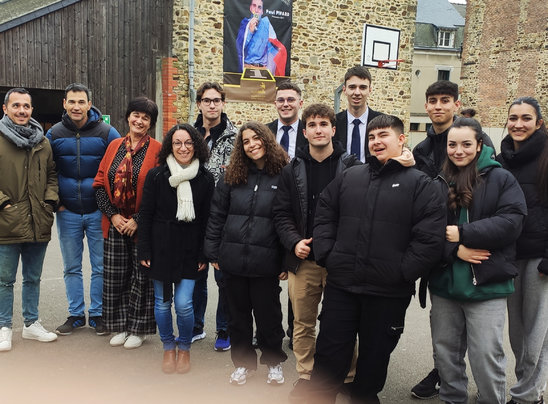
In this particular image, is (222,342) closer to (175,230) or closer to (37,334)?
(175,230)

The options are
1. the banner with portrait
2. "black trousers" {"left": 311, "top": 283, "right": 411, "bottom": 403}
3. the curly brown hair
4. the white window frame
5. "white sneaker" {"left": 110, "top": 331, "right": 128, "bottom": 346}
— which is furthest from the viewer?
the white window frame

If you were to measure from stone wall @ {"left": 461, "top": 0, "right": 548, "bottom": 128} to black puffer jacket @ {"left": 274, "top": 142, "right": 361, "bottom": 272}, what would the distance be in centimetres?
2084

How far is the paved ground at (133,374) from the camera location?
3.51 meters

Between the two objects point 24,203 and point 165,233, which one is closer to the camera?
point 165,233

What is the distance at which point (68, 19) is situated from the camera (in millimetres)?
10703

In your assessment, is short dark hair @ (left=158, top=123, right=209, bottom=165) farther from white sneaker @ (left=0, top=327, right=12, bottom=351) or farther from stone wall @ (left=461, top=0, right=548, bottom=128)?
stone wall @ (left=461, top=0, right=548, bottom=128)

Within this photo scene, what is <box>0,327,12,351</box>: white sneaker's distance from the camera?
4.20m

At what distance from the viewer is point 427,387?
3736 mm

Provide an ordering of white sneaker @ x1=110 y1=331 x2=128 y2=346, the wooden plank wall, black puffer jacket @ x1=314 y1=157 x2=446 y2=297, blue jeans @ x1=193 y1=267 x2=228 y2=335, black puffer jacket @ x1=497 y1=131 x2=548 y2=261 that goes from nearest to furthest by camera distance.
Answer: black puffer jacket @ x1=314 y1=157 x2=446 y2=297 < black puffer jacket @ x1=497 y1=131 x2=548 y2=261 < white sneaker @ x1=110 y1=331 x2=128 y2=346 < blue jeans @ x1=193 y1=267 x2=228 y2=335 < the wooden plank wall

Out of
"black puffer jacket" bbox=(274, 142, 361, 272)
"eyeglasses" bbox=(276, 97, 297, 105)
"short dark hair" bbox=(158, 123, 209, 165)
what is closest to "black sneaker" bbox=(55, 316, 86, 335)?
"short dark hair" bbox=(158, 123, 209, 165)

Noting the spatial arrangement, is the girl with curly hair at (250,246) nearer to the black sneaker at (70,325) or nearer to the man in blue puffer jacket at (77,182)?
the man in blue puffer jacket at (77,182)

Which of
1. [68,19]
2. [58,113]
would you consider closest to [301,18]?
[68,19]

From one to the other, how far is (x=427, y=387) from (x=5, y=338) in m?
3.53

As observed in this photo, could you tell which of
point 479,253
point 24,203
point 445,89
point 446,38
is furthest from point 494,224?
point 446,38
